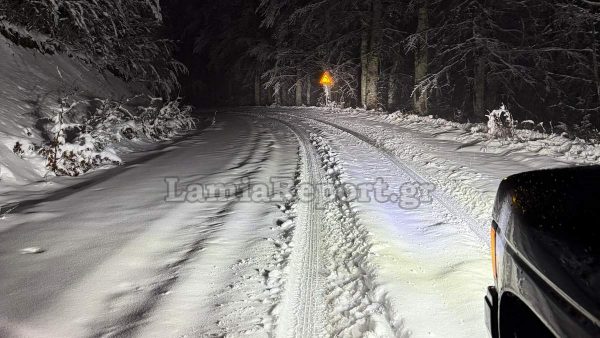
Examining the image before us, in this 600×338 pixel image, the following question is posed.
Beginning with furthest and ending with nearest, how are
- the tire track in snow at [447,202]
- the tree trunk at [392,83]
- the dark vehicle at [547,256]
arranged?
the tree trunk at [392,83], the tire track in snow at [447,202], the dark vehicle at [547,256]

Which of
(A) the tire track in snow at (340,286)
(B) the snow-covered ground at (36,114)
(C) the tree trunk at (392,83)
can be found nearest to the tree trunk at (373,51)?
(C) the tree trunk at (392,83)

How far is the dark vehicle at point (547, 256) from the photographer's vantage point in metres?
1.44

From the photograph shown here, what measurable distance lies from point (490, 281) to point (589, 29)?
13.8m

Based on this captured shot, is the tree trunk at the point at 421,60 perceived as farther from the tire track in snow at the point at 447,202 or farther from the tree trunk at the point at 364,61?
the tire track in snow at the point at 447,202

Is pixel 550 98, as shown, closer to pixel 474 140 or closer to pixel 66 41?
pixel 474 140

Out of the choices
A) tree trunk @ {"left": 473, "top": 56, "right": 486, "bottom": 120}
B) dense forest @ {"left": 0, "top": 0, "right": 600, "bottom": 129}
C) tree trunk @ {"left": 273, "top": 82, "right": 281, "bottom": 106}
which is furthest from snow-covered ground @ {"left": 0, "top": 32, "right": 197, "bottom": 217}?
tree trunk @ {"left": 273, "top": 82, "right": 281, "bottom": 106}

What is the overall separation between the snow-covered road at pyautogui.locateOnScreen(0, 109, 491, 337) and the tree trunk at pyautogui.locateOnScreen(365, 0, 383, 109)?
14.6 metres

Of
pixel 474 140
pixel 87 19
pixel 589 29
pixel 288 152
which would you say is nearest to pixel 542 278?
pixel 288 152

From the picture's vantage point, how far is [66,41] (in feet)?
44.9

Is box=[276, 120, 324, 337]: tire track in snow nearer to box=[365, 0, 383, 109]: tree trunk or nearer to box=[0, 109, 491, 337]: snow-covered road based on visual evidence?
box=[0, 109, 491, 337]: snow-covered road

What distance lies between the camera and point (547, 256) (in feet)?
5.33

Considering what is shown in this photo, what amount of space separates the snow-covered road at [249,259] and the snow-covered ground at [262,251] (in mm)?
16

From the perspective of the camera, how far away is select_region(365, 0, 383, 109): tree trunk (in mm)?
20453

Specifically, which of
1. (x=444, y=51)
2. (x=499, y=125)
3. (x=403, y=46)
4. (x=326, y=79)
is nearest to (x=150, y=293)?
(x=499, y=125)
